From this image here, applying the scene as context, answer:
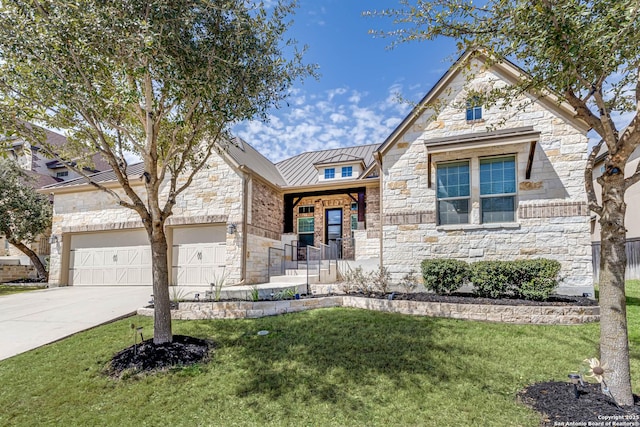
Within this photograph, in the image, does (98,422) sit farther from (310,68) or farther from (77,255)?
(77,255)

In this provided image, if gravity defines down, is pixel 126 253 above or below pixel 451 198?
below

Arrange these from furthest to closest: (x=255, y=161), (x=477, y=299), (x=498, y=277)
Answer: (x=255, y=161)
(x=498, y=277)
(x=477, y=299)

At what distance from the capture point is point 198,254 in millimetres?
13039

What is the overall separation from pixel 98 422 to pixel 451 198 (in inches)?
363

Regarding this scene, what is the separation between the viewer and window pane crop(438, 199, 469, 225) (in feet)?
31.8

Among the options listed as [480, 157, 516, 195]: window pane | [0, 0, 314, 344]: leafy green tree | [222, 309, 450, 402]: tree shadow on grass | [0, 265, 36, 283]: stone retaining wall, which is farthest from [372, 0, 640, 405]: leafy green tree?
[0, 265, 36, 283]: stone retaining wall

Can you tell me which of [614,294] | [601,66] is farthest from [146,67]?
[614,294]

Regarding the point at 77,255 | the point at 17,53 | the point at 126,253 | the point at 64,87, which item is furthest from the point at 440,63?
the point at 77,255

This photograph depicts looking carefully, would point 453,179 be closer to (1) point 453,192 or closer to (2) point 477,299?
(1) point 453,192

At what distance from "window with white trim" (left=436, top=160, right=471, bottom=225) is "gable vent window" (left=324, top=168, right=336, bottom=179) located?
21.0 ft

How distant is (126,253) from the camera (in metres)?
14.2

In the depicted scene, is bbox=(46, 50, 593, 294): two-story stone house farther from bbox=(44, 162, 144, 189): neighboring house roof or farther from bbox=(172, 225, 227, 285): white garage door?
bbox=(44, 162, 144, 189): neighboring house roof

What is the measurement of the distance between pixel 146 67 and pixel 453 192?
8313 mm

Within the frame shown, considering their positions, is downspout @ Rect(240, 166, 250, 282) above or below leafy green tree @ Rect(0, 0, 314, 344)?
below
